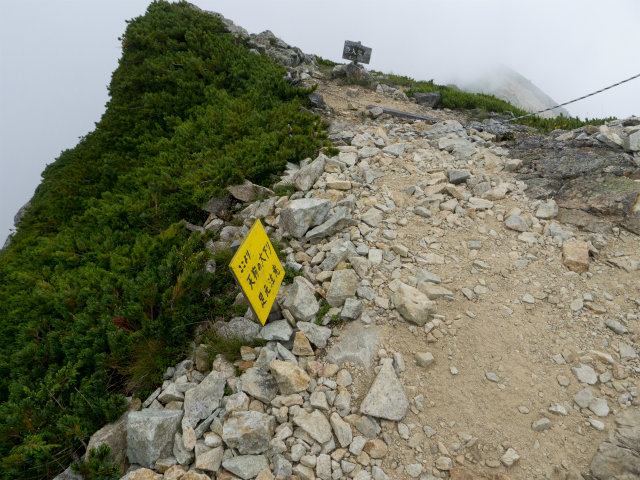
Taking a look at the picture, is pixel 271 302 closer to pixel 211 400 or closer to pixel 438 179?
pixel 211 400

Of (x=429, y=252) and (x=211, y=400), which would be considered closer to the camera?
(x=211, y=400)

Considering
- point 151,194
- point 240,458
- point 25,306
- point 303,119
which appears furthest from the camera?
point 303,119

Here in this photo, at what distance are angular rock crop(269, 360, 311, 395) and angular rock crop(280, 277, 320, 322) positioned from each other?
628mm

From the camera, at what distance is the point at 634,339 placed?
3.80 meters

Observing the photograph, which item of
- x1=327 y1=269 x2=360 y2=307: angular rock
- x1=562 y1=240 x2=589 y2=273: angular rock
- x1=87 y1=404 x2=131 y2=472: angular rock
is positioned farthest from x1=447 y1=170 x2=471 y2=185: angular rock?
x1=87 y1=404 x2=131 y2=472: angular rock

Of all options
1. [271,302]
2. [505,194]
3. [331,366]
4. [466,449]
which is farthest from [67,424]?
[505,194]

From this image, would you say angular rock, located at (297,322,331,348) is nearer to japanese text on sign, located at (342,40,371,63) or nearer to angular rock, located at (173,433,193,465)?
angular rock, located at (173,433,193,465)

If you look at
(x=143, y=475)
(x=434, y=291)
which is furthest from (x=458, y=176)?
(x=143, y=475)

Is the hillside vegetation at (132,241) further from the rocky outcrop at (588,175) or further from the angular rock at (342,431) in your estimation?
the rocky outcrop at (588,175)

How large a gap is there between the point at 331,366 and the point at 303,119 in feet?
19.6

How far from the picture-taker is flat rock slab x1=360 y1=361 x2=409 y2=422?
3244 mm

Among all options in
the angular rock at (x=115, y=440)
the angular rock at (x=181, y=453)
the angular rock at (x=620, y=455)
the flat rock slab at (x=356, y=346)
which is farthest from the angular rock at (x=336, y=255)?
the angular rock at (x=620, y=455)

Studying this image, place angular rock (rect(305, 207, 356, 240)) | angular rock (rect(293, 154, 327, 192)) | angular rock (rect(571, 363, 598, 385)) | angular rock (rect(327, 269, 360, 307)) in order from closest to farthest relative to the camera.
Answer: angular rock (rect(571, 363, 598, 385)) → angular rock (rect(327, 269, 360, 307)) → angular rock (rect(305, 207, 356, 240)) → angular rock (rect(293, 154, 327, 192))

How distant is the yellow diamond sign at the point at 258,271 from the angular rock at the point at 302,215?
1.15 meters
